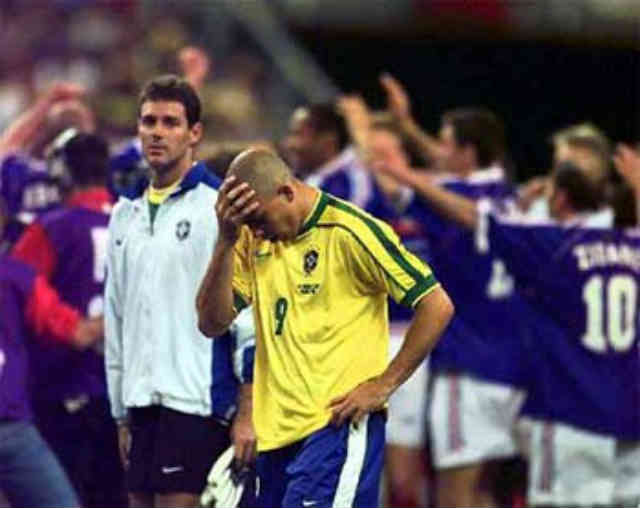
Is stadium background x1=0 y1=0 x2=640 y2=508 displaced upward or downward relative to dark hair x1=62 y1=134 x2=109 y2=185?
upward

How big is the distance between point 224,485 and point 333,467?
75cm

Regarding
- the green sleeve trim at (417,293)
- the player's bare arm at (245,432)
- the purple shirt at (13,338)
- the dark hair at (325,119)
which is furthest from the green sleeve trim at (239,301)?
the dark hair at (325,119)

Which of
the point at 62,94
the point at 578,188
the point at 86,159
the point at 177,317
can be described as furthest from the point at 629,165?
the point at 177,317

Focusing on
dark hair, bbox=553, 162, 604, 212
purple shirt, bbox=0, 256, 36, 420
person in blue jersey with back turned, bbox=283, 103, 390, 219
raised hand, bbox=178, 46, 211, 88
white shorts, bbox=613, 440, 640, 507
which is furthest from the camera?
person in blue jersey with back turned, bbox=283, 103, 390, 219

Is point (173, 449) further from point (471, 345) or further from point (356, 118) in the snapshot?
point (356, 118)

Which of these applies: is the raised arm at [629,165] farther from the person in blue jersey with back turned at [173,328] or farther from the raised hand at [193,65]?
the person in blue jersey with back turned at [173,328]

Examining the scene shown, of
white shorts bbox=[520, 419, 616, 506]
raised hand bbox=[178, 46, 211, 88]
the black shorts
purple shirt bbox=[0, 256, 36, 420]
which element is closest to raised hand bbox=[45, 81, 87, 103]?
raised hand bbox=[178, 46, 211, 88]

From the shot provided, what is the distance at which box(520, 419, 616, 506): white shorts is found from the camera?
45.1 feet

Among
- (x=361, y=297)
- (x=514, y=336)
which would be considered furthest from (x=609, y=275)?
(x=361, y=297)

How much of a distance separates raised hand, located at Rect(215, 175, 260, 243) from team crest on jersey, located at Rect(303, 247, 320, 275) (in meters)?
0.37

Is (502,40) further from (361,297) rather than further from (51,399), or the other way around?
(361,297)

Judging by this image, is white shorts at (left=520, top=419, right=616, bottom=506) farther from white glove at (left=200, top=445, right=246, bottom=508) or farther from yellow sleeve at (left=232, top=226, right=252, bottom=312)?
yellow sleeve at (left=232, top=226, right=252, bottom=312)

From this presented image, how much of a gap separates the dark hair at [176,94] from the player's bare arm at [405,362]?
1628 millimetres

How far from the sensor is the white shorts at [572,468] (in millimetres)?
13750
